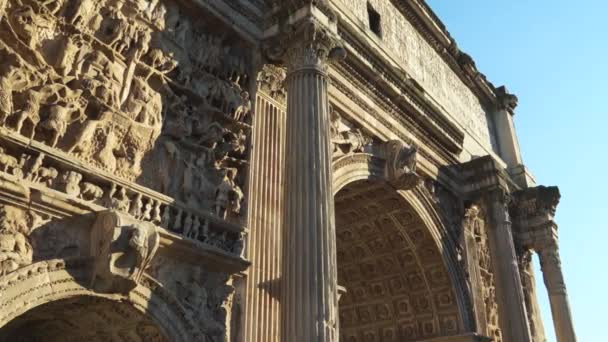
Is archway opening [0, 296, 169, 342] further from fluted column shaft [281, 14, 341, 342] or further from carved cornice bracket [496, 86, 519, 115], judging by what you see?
carved cornice bracket [496, 86, 519, 115]

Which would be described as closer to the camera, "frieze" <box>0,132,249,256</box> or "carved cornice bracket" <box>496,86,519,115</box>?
"frieze" <box>0,132,249,256</box>

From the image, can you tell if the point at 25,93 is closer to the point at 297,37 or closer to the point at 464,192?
the point at 297,37

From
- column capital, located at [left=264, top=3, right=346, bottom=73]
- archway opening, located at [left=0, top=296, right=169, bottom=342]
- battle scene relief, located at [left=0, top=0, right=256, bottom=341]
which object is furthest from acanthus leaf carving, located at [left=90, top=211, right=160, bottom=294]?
column capital, located at [left=264, top=3, right=346, bottom=73]

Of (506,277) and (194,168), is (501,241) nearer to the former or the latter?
(506,277)

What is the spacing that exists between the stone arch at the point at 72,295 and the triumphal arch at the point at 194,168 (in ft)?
0.05

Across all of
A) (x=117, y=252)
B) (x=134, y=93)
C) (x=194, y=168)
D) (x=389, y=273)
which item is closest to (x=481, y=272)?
(x=389, y=273)

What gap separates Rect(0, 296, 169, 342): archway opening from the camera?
20.9 ft

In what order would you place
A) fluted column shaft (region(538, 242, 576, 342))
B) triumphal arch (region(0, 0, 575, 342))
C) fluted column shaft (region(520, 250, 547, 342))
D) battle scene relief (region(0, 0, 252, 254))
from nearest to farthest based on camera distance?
1. triumphal arch (region(0, 0, 575, 342))
2. battle scene relief (region(0, 0, 252, 254))
3. fluted column shaft (region(538, 242, 576, 342))
4. fluted column shaft (region(520, 250, 547, 342))

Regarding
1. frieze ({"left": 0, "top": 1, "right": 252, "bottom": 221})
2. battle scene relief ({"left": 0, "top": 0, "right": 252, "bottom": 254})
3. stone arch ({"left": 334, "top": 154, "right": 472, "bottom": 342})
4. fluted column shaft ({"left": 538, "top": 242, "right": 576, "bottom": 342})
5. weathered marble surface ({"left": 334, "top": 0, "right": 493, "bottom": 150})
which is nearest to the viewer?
battle scene relief ({"left": 0, "top": 0, "right": 252, "bottom": 254})

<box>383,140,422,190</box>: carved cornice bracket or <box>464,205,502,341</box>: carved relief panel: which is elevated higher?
<box>383,140,422,190</box>: carved cornice bracket

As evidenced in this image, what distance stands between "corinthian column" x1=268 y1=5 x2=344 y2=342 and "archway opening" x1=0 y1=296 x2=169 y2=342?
1658 millimetres

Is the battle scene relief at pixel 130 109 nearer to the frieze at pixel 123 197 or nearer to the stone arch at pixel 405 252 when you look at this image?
the frieze at pixel 123 197

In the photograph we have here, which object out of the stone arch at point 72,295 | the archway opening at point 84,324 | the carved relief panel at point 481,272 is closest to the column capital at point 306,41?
the stone arch at point 72,295

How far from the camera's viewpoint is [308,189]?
780cm
